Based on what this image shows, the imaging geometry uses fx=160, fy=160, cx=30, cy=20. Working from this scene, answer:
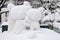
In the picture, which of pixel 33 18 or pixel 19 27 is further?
pixel 19 27

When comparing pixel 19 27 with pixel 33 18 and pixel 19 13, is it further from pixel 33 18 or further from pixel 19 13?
pixel 33 18

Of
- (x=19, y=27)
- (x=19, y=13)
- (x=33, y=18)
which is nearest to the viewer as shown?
(x=33, y=18)

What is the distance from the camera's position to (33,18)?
2.28 meters

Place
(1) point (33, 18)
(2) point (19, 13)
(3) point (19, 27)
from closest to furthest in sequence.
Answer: (1) point (33, 18), (2) point (19, 13), (3) point (19, 27)

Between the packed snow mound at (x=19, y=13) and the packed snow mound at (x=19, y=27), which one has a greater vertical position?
the packed snow mound at (x=19, y=13)

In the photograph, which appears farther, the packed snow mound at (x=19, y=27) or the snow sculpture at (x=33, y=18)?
the packed snow mound at (x=19, y=27)

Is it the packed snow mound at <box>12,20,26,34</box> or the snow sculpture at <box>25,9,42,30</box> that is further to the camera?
the packed snow mound at <box>12,20,26,34</box>

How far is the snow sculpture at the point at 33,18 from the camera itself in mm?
2260

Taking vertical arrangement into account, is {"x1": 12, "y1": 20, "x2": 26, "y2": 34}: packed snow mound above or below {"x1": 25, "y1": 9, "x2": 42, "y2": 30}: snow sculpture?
below

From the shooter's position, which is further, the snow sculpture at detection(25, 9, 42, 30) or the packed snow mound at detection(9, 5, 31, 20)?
the packed snow mound at detection(9, 5, 31, 20)

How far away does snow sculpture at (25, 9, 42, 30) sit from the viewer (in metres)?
2.26

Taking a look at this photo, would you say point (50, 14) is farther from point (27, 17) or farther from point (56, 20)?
point (27, 17)

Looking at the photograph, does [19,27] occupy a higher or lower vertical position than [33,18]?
lower

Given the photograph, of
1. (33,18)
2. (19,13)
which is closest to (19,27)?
(19,13)
